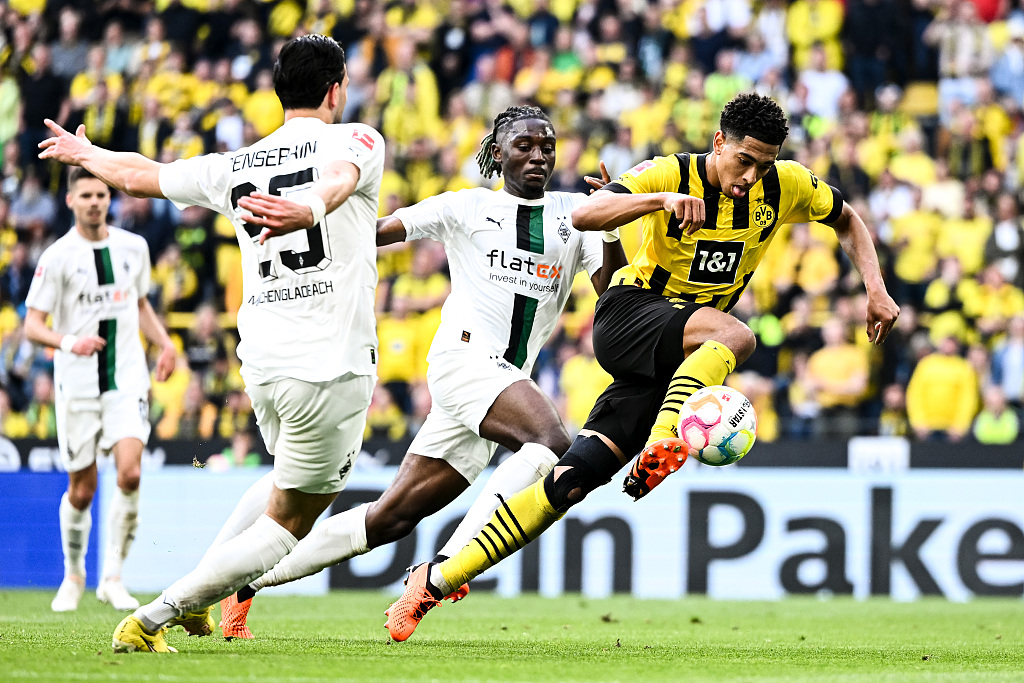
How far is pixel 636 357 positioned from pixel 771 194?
106 centimetres

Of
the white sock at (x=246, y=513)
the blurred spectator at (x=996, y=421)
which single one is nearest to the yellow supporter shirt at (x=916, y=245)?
the blurred spectator at (x=996, y=421)

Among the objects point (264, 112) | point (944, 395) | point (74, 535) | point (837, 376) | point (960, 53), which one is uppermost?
point (960, 53)

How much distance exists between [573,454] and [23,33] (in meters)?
12.8

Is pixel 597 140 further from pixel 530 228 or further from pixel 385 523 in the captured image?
pixel 385 523

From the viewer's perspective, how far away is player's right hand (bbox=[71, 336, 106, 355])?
8664 millimetres

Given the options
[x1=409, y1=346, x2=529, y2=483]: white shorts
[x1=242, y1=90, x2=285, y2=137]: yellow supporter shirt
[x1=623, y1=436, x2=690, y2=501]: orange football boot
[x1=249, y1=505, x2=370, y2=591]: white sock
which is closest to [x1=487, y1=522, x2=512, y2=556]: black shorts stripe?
[x1=409, y1=346, x2=529, y2=483]: white shorts

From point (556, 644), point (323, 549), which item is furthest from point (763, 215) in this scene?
point (323, 549)

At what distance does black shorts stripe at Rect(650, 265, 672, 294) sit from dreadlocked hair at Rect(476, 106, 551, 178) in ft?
3.33

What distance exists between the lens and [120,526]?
30.4 feet

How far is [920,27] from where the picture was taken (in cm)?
1620

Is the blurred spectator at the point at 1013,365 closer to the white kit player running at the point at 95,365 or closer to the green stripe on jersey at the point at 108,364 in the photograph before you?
the white kit player running at the point at 95,365

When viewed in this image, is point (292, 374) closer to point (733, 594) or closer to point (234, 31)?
point (733, 594)

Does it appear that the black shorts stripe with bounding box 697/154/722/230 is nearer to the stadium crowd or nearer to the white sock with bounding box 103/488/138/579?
the white sock with bounding box 103/488/138/579

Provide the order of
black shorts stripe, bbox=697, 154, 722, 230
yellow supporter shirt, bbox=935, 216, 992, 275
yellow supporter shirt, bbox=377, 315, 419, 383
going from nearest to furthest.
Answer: black shorts stripe, bbox=697, 154, 722, 230, yellow supporter shirt, bbox=377, 315, 419, 383, yellow supporter shirt, bbox=935, 216, 992, 275
